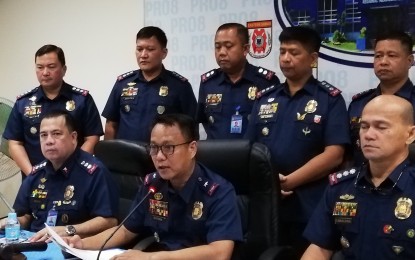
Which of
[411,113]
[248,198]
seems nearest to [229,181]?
[248,198]

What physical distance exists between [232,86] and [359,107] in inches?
28.9

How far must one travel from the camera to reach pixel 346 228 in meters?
2.02

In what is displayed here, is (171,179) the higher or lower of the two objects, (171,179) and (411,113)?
the lower

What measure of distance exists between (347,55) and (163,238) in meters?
1.65

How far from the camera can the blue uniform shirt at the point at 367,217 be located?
75.4 inches

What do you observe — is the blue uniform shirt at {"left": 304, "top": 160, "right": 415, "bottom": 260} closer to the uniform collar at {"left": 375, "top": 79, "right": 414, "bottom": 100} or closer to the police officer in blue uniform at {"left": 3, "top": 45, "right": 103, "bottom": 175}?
the uniform collar at {"left": 375, "top": 79, "right": 414, "bottom": 100}

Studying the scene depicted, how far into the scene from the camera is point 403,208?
1.92m

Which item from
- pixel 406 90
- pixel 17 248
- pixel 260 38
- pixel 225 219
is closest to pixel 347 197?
pixel 225 219

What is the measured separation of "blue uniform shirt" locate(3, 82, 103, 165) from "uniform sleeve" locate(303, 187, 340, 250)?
1.86m

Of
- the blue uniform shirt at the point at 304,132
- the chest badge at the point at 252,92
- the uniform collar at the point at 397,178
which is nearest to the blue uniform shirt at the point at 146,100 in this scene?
the chest badge at the point at 252,92

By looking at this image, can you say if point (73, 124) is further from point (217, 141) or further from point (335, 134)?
point (335, 134)

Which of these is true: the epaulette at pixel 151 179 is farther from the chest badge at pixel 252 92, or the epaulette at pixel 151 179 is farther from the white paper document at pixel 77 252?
the chest badge at pixel 252 92

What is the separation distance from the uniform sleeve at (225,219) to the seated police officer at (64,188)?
61 cm

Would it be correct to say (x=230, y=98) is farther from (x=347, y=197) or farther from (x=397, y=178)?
(x=397, y=178)
